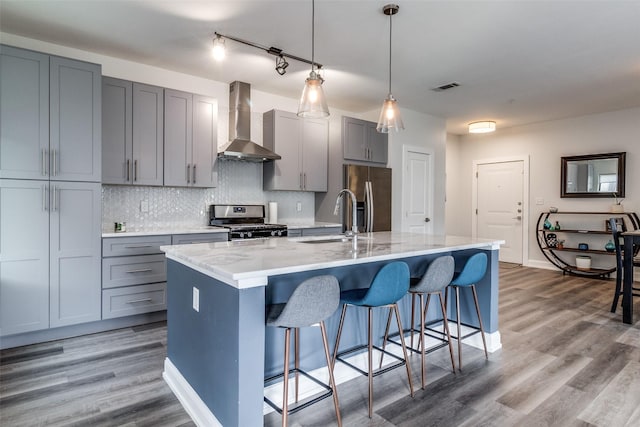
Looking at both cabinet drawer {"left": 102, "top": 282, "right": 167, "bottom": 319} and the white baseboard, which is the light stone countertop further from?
cabinet drawer {"left": 102, "top": 282, "right": 167, "bottom": 319}

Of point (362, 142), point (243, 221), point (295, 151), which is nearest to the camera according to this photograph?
point (243, 221)

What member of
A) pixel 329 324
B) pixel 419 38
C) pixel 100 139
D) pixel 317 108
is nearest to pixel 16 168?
pixel 100 139

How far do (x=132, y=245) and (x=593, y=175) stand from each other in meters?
6.74

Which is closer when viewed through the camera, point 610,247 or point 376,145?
point 376,145

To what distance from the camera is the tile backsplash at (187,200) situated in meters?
3.83

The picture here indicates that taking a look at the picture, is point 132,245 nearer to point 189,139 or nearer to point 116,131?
point 116,131

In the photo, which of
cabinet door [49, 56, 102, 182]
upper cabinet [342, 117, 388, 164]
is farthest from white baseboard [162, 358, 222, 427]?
upper cabinet [342, 117, 388, 164]

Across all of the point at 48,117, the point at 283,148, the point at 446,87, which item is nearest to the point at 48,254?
the point at 48,117

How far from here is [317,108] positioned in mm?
2562

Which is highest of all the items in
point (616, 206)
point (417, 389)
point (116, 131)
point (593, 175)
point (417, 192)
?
point (116, 131)

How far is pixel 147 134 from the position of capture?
3688mm

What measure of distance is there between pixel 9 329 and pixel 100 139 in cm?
169

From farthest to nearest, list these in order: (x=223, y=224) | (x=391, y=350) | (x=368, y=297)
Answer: (x=223, y=224)
(x=391, y=350)
(x=368, y=297)

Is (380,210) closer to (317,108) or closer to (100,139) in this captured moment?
(317,108)
